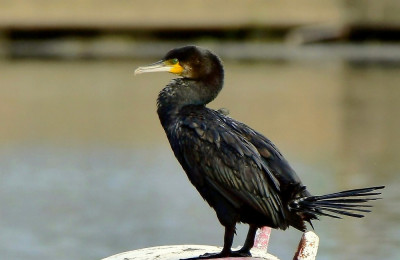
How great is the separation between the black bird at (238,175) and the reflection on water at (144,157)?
3.79m


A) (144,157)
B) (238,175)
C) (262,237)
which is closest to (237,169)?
(238,175)

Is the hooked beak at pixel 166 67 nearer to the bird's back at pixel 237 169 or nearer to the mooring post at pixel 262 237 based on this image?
the bird's back at pixel 237 169

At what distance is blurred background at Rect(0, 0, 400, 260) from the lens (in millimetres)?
10609

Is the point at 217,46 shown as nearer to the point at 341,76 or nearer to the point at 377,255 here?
the point at 341,76

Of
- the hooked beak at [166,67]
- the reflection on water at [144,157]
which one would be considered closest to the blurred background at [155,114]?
the reflection on water at [144,157]

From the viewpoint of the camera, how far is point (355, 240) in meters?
10.1

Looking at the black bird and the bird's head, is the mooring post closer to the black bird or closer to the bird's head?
the black bird

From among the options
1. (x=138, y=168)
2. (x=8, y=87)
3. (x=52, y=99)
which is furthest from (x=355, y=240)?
(x=8, y=87)

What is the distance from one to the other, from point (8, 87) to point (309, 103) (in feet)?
19.9

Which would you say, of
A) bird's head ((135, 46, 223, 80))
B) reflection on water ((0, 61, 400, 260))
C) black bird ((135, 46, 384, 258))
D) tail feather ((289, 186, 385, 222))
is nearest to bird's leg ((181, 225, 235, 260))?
black bird ((135, 46, 384, 258))

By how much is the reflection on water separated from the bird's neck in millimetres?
3658

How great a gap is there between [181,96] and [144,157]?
885 centimetres

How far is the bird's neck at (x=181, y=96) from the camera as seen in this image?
236 inches

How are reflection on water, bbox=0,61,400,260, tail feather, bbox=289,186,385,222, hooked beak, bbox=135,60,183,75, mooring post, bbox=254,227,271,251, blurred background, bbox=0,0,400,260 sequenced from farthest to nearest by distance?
1. blurred background, bbox=0,0,400,260
2. reflection on water, bbox=0,61,400,260
3. hooked beak, bbox=135,60,183,75
4. mooring post, bbox=254,227,271,251
5. tail feather, bbox=289,186,385,222
